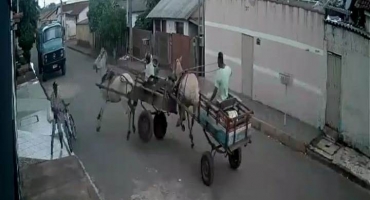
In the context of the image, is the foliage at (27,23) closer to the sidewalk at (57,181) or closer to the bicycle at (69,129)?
the bicycle at (69,129)

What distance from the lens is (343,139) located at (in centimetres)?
1149

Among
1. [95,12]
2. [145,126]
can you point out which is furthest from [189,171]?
[95,12]

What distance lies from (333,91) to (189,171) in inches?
155

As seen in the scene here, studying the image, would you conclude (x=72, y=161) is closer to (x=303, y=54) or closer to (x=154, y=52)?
(x=303, y=54)

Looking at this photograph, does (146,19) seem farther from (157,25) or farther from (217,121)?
(217,121)

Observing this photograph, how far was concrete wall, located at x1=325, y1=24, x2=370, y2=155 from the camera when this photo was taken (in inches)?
419

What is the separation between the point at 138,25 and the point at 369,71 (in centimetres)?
1946

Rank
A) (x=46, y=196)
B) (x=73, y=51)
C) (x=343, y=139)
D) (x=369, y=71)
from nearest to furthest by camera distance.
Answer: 1. (x=46, y=196)
2. (x=369, y=71)
3. (x=343, y=139)
4. (x=73, y=51)

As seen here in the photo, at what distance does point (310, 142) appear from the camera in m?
11.9

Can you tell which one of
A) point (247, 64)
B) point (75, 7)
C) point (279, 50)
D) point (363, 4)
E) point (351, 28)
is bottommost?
point (247, 64)

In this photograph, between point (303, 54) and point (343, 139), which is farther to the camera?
point (303, 54)

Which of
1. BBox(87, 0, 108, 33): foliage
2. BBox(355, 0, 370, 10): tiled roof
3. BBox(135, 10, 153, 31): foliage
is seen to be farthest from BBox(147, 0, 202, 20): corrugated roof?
BBox(355, 0, 370, 10): tiled roof

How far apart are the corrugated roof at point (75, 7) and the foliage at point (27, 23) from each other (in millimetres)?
22915

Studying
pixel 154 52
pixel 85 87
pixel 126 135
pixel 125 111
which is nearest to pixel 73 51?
pixel 154 52
